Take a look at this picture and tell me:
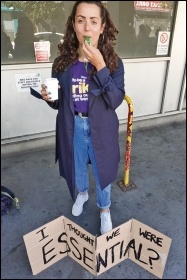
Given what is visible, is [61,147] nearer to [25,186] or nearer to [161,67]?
[25,186]

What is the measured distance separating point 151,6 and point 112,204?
2.70m

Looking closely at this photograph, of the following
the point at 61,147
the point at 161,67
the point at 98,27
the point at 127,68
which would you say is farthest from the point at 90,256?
the point at 161,67

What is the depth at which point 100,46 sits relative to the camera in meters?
1.55

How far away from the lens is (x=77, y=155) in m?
1.86

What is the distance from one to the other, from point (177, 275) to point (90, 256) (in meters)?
0.67

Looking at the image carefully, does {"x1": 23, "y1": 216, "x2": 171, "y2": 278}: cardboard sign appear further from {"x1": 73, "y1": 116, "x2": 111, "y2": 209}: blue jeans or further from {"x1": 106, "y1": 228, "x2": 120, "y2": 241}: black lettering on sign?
{"x1": 73, "y1": 116, "x2": 111, "y2": 209}: blue jeans

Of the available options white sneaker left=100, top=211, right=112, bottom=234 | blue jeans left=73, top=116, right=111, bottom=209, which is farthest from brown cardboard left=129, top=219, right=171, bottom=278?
blue jeans left=73, top=116, right=111, bottom=209

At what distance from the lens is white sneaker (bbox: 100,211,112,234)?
2049mm

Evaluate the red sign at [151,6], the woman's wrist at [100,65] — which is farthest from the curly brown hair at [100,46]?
the red sign at [151,6]

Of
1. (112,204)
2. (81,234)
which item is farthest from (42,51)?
(81,234)

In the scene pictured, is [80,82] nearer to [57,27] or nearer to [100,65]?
[100,65]

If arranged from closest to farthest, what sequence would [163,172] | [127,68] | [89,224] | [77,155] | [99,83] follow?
[99,83], [77,155], [89,224], [163,172], [127,68]

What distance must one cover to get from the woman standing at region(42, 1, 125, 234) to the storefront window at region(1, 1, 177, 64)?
1474 mm

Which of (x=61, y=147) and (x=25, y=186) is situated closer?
(x=61, y=147)
